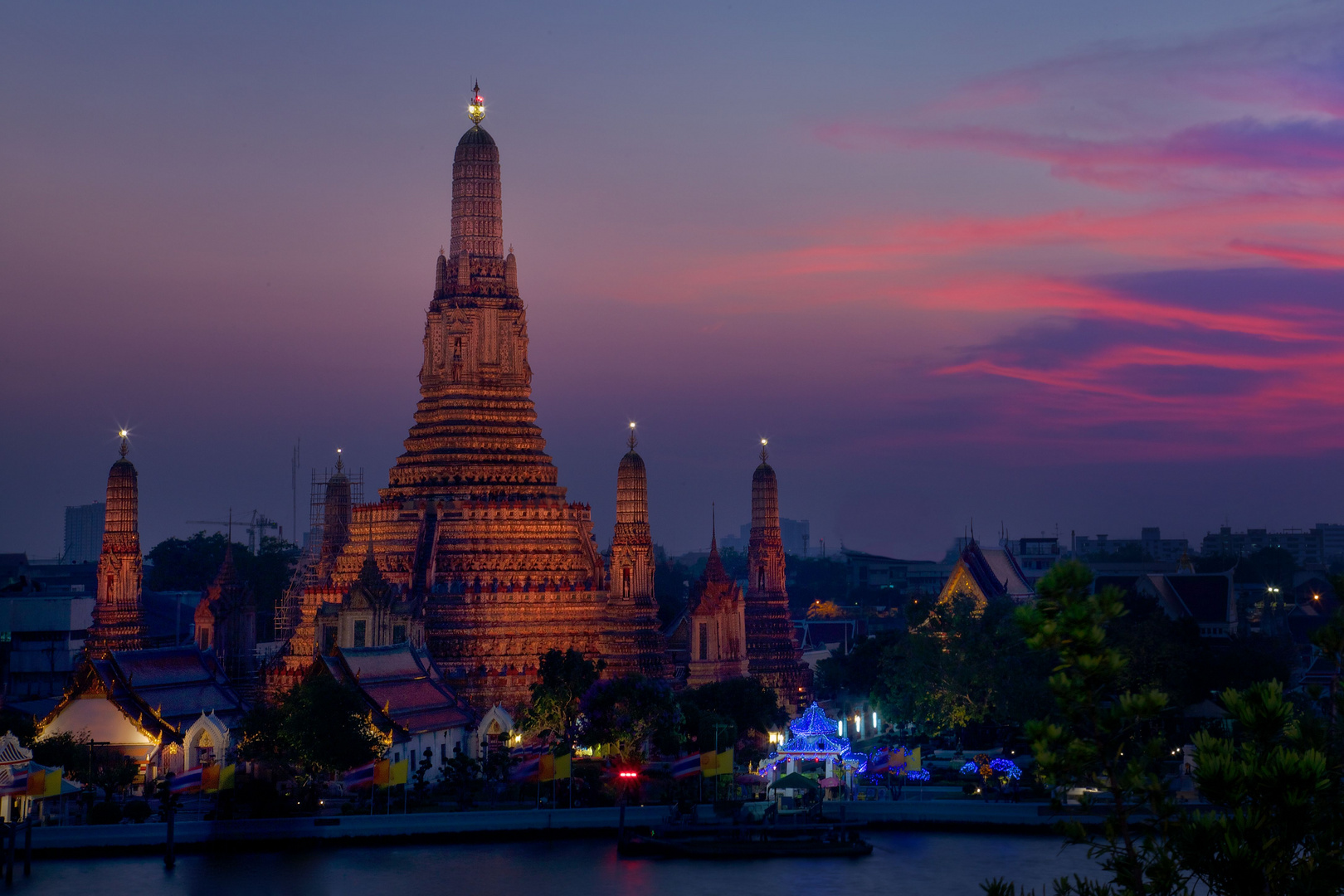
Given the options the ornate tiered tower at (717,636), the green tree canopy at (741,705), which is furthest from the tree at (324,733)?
the ornate tiered tower at (717,636)

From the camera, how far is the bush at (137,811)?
67.4 meters

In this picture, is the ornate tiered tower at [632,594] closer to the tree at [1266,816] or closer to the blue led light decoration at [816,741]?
the blue led light decoration at [816,741]

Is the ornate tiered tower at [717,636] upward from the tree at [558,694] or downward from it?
upward

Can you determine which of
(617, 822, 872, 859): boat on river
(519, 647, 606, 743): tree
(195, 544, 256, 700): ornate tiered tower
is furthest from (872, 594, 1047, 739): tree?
(195, 544, 256, 700): ornate tiered tower

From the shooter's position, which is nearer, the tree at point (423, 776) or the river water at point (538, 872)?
the river water at point (538, 872)

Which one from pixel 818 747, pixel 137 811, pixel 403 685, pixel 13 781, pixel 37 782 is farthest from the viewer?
pixel 403 685

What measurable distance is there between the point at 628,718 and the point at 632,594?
47.4ft

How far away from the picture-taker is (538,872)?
63969 mm

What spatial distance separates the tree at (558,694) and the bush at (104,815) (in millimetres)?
15985

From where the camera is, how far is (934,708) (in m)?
87.0

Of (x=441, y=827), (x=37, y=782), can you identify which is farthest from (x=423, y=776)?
(x=37, y=782)

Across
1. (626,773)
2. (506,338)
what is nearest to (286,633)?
(506,338)

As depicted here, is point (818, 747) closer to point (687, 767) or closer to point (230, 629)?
point (687, 767)

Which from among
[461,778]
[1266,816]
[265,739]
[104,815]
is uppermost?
[265,739]
